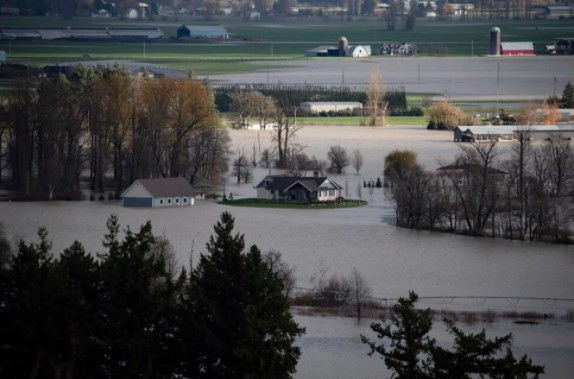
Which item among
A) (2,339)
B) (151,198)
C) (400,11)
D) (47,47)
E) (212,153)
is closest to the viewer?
(2,339)

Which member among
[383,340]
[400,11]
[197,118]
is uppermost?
[400,11]

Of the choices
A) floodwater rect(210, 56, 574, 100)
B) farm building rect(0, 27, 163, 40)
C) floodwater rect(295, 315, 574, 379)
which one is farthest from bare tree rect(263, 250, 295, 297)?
farm building rect(0, 27, 163, 40)

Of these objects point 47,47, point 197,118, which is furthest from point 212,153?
point 47,47

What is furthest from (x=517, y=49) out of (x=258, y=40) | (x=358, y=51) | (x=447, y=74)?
(x=258, y=40)

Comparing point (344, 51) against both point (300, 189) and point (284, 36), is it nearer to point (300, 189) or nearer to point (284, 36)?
point (284, 36)

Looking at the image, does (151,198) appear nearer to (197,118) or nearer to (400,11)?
(197,118)

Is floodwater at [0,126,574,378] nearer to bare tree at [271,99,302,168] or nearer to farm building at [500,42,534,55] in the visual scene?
bare tree at [271,99,302,168]

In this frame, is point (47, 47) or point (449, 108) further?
point (47, 47)

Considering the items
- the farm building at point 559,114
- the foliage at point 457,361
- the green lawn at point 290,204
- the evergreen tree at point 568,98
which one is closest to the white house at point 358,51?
the evergreen tree at point 568,98
